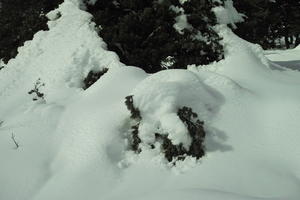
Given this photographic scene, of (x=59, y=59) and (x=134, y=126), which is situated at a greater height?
(x=134, y=126)

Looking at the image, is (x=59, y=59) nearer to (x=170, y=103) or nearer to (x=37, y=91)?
(x=37, y=91)

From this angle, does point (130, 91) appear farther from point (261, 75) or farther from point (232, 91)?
point (261, 75)

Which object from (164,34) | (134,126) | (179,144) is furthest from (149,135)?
(164,34)

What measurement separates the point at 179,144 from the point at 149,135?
21.0 inches

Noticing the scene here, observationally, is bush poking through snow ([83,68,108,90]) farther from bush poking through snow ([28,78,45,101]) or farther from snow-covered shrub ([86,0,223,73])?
snow-covered shrub ([86,0,223,73])

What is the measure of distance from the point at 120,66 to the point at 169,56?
1.89m

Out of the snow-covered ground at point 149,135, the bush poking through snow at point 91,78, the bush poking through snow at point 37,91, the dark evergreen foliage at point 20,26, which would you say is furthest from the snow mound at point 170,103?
the dark evergreen foliage at point 20,26

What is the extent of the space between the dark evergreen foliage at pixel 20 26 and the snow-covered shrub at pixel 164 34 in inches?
87.1

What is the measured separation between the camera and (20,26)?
12.8 meters

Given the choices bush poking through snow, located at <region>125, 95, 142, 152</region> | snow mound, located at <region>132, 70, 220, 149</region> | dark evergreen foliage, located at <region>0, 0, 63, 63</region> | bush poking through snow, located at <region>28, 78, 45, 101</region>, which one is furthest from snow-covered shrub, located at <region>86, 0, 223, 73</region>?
bush poking through snow, located at <region>125, 95, 142, 152</region>

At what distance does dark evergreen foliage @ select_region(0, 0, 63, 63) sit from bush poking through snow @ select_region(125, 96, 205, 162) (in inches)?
237

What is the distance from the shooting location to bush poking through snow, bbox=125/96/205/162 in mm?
6188

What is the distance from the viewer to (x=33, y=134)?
7207 millimetres

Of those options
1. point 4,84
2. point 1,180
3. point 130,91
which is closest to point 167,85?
point 130,91
